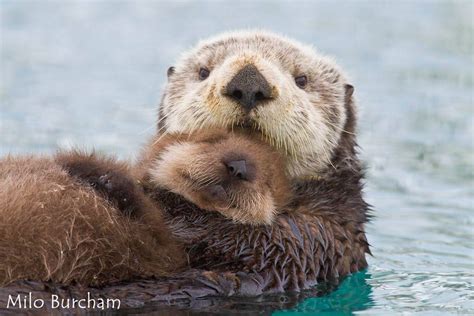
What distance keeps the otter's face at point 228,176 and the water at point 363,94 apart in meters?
0.60

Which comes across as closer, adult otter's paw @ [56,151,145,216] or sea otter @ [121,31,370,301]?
adult otter's paw @ [56,151,145,216]

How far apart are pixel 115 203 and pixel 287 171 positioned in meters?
1.13

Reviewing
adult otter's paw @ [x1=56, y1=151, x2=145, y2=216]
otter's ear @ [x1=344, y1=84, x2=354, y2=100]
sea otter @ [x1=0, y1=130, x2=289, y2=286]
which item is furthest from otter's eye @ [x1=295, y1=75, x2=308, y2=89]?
adult otter's paw @ [x1=56, y1=151, x2=145, y2=216]

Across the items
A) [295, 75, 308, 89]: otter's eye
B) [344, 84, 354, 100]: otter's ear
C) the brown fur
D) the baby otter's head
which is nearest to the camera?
the brown fur

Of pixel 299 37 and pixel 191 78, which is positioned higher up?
pixel 299 37

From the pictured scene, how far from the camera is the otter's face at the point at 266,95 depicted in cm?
523

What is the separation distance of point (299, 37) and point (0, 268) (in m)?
8.51

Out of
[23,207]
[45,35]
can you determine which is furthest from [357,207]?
[45,35]

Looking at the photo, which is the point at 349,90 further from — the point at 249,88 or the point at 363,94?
the point at 363,94

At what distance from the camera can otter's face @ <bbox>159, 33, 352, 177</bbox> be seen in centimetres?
523

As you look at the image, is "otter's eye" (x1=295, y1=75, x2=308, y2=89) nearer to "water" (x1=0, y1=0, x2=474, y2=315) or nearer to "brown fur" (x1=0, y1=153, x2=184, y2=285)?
"water" (x1=0, y1=0, x2=474, y2=315)

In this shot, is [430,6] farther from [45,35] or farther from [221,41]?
[221,41]

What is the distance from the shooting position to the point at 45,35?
1269 centimetres

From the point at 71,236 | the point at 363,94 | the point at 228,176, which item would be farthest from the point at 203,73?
the point at 363,94
